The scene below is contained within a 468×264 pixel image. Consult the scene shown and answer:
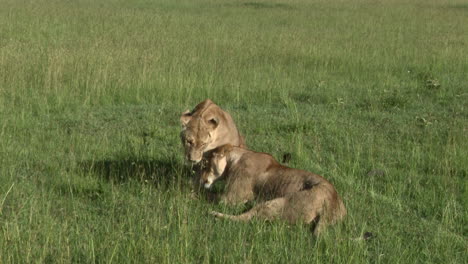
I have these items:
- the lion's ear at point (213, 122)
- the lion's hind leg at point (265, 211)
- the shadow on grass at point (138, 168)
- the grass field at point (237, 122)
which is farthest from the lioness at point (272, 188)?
the shadow on grass at point (138, 168)

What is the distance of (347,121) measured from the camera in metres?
8.85

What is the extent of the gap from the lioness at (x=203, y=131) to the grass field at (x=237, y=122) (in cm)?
34

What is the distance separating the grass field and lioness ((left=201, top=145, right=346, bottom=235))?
12cm

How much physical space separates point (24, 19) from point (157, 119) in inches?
405

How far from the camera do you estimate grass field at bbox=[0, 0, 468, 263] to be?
4.57 metres

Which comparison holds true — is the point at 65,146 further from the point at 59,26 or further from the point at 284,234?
the point at 59,26

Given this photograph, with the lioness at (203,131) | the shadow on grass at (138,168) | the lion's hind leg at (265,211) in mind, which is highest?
the lioness at (203,131)

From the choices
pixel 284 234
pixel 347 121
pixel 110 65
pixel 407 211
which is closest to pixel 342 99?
pixel 347 121

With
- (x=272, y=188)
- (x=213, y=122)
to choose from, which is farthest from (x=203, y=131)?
(x=272, y=188)

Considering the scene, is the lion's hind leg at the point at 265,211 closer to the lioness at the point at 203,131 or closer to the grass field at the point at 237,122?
the grass field at the point at 237,122

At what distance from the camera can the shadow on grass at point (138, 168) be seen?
6.16 meters

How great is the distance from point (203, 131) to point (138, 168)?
2.82ft

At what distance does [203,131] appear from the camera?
227 inches

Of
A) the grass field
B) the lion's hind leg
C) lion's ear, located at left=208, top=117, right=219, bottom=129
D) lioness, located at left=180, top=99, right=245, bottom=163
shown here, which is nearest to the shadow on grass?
the grass field
